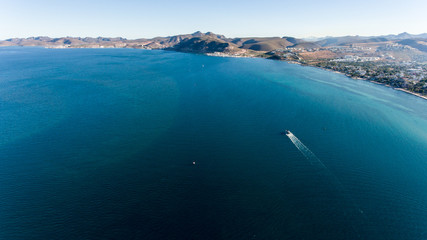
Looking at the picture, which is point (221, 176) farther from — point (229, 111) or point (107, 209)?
point (229, 111)

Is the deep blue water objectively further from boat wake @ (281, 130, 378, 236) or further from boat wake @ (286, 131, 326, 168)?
boat wake @ (286, 131, 326, 168)

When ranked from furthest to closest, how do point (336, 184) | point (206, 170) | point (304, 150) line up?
point (304, 150), point (206, 170), point (336, 184)

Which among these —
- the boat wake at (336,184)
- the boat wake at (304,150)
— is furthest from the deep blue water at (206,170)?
the boat wake at (304,150)

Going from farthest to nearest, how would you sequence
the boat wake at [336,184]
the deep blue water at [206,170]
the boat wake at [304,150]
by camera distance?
the boat wake at [304,150] → the boat wake at [336,184] → the deep blue water at [206,170]

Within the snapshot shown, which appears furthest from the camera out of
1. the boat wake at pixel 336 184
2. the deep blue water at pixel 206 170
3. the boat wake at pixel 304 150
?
the boat wake at pixel 304 150

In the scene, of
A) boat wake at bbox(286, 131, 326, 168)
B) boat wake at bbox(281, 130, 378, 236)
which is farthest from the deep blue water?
boat wake at bbox(286, 131, 326, 168)

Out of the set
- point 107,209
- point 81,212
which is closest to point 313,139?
point 107,209

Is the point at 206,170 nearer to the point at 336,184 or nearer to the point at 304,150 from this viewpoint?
the point at 304,150

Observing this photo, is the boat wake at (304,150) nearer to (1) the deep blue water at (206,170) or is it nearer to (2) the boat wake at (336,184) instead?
(2) the boat wake at (336,184)

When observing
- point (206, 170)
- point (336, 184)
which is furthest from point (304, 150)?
point (206, 170)

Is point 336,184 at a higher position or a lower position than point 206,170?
lower
